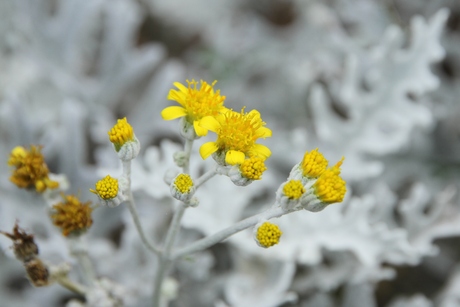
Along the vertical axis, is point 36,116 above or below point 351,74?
above

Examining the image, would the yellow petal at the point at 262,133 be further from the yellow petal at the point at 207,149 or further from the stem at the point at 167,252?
the stem at the point at 167,252

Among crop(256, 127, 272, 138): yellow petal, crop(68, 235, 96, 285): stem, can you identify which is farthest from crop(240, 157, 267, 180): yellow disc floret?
crop(68, 235, 96, 285): stem

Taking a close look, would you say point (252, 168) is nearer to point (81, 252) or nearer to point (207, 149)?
point (207, 149)

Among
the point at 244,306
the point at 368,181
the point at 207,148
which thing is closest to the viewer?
the point at 207,148

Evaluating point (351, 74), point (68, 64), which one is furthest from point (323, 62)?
point (68, 64)

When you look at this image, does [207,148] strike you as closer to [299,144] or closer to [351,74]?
[299,144]

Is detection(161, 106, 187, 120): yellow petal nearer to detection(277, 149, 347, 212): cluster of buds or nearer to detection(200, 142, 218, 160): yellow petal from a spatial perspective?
detection(200, 142, 218, 160): yellow petal

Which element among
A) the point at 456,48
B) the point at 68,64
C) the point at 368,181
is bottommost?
the point at 368,181
